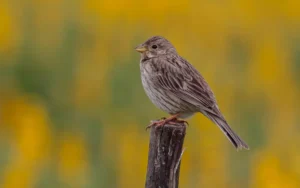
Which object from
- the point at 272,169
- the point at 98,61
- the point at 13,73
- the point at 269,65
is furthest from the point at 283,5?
the point at 272,169

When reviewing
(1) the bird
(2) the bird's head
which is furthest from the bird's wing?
(2) the bird's head

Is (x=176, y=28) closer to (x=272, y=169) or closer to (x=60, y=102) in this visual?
(x=60, y=102)

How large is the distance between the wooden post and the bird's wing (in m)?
1.15

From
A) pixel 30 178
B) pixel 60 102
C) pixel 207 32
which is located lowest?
pixel 30 178

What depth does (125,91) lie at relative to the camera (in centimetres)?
955

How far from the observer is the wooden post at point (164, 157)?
6.12 meters

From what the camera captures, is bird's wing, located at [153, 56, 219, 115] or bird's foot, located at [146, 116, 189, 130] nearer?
bird's foot, located at [146, 116, 189, 130]

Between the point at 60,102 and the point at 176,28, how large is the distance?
9.77 ft

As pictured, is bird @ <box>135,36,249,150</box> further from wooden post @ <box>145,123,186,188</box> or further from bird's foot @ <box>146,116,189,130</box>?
wooden post @ <box>145,123,186,188</box>

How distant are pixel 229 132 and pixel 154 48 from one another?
1280mm

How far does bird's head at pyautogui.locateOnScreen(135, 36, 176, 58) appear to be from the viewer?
26.9ft

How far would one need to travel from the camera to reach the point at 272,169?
8.36 m

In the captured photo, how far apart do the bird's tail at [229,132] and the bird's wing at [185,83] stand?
0.14 ft

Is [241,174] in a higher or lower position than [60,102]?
lower
